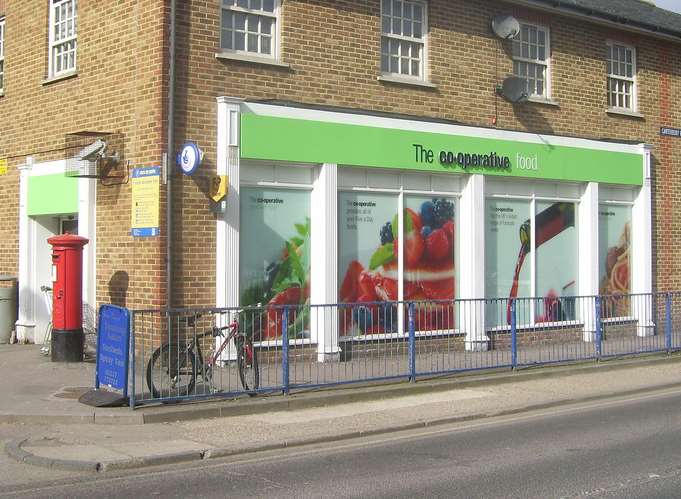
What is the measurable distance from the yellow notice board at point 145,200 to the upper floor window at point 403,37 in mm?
4715

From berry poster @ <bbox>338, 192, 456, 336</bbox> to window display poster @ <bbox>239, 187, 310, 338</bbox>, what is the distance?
71 centimetres

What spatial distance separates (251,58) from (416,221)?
4.06m

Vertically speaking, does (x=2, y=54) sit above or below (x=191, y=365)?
above

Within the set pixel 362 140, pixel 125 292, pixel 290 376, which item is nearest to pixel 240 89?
pixel 362 140

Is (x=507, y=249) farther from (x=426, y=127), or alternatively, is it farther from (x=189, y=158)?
(x=189, y=158)

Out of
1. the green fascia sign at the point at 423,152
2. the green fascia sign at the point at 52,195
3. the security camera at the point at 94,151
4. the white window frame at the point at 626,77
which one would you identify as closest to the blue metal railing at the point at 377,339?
the green fascia sign at the point at 423,152

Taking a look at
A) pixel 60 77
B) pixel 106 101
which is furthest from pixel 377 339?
pixel 60 77

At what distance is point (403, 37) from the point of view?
16.1m

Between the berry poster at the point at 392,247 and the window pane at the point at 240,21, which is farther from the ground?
the window pane at the point at 240,21

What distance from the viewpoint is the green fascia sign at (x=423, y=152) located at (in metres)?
14.0

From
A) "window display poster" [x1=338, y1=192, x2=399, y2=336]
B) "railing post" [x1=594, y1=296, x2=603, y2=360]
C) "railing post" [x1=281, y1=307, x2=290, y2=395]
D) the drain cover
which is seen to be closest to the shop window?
"railing post" [x1=594, y1=296, x2=603, y2=360]

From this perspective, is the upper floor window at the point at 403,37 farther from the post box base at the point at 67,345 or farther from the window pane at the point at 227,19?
the post box base at the point at 67,345

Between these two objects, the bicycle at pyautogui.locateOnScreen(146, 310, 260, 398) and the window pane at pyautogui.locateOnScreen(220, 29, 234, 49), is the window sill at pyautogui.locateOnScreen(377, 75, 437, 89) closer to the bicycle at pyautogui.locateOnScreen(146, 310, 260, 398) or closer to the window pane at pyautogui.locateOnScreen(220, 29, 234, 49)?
the window pane at pyautogui.locateOnScreen(220, 29, 234, 49)

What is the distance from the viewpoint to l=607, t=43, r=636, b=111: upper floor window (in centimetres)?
1941
